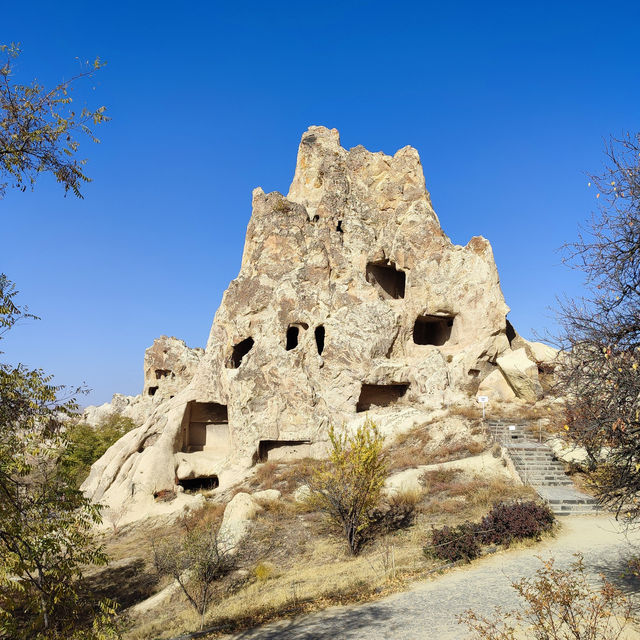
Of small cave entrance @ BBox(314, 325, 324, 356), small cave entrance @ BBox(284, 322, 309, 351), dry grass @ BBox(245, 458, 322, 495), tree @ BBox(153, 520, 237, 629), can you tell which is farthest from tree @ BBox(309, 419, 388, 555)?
small cave entrance @ BBox(284, 322, 309, 351)

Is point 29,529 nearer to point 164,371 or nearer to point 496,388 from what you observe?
point 496,388

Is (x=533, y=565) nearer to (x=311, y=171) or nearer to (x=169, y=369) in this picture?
(x=311, y=171)

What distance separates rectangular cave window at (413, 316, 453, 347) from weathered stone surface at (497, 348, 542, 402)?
4.48 meters

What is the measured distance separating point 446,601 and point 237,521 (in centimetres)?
800

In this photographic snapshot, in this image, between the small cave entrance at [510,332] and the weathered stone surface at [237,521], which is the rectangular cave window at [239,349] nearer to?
the weathered stone surface at [237,521]

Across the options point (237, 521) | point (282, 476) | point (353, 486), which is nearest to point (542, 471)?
point (353, 486)

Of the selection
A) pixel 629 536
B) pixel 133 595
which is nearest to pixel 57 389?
pixel 133 595

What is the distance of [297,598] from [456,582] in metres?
2.82

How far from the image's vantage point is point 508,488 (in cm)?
1370

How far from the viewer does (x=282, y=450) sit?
76.2 ft

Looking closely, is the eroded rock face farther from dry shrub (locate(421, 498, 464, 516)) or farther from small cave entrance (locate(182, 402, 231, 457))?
dry shrub (locate(421, 498, 464, 516))

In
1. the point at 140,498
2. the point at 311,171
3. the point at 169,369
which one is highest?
the point at 311,171

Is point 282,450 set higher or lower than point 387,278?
lower

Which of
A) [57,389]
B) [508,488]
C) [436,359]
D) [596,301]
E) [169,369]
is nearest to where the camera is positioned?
[57,389]
